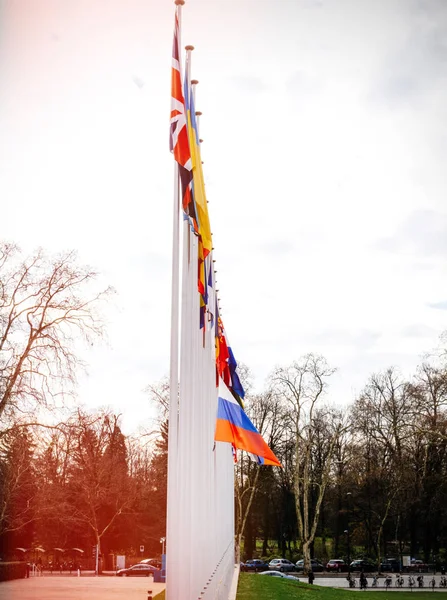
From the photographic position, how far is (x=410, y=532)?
6297 cm

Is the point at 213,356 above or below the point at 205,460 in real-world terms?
above

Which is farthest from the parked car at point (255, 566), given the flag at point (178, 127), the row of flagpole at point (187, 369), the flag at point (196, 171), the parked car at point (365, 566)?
the flag at point (178, 127)

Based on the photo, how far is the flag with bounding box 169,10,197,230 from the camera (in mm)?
10492

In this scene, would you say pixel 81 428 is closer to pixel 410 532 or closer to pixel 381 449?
pixel 381 449

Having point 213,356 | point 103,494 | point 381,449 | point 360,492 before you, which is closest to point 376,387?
point 381,449

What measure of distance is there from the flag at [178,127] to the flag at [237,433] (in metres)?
8.28

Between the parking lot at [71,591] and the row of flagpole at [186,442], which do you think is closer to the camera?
the row of flagpole at [186,442]

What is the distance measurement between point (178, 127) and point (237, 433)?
10.5 metres

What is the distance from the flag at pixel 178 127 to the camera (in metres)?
10.5

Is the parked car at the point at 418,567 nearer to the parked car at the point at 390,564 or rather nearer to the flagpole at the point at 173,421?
the parked car at the point at 390,564

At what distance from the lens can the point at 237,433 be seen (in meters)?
18.8

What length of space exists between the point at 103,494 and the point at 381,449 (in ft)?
75.8

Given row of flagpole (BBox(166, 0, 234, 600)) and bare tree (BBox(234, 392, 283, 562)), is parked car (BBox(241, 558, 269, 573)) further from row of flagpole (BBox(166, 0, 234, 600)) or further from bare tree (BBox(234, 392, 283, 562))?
row of flagpole (BBox(166, 0, 234, 600))

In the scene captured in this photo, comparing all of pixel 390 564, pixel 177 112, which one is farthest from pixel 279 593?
pixel 390 564
